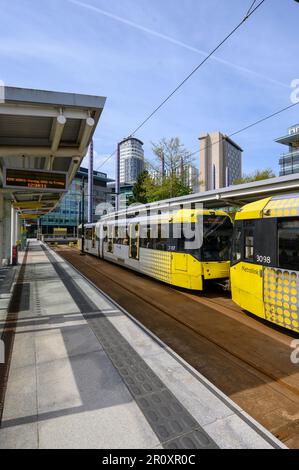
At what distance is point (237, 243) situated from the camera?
7.82m

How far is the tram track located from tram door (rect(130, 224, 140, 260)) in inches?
192

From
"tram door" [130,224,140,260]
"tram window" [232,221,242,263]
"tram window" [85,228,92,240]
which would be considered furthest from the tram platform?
"tram window" [85,228,92,240]

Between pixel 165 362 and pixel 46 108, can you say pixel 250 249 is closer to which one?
pixel 165 362

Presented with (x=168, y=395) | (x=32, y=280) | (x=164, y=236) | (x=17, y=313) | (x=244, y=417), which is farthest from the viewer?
(x=32, y=280)

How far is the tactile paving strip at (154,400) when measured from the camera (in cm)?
304

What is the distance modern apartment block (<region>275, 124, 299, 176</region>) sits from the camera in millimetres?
53156

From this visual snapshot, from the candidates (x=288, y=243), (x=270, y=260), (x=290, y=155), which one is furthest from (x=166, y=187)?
(x=290, y=155)

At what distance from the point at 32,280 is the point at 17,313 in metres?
5.37

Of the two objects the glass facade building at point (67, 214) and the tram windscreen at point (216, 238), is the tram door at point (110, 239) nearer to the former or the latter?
the tram windscreen at point (216, 238)

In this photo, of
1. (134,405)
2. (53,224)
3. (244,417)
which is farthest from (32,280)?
(53,224)

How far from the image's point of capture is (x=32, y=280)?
12.8m

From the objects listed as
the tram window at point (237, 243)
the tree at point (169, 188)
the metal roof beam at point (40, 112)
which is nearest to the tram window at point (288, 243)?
the tram window at point (237, 243)

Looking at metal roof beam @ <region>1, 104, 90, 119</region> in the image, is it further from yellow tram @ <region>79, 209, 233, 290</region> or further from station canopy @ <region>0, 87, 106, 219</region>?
yellow tram @ <region>79, 209, 233, 290</region>

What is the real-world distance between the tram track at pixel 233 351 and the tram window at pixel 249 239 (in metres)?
1.68
